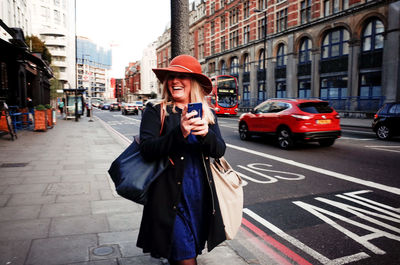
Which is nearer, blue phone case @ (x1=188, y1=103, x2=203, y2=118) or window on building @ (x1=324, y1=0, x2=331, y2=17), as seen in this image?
blue phone case @ (x1=188, y1=103, x2=203, y2=118)

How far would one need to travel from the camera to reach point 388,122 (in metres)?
11.7

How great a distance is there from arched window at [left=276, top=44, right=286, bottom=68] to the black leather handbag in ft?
110

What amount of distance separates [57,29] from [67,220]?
242 feet

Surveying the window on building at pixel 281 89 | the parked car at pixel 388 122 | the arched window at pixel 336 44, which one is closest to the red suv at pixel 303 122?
the parked car at pixel 388 122

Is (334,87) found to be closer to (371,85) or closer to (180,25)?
(371,85)

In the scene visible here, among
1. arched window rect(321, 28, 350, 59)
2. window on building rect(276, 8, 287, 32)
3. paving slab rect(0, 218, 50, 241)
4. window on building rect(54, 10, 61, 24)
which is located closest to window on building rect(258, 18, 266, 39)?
window on building rect(276, 8, 287, 32)

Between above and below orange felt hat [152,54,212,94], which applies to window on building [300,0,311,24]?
above

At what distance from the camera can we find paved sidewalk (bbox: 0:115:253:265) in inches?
109

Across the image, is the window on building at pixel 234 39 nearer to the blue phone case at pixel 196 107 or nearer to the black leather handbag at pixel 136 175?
the black leather handbag at pixel 136 175

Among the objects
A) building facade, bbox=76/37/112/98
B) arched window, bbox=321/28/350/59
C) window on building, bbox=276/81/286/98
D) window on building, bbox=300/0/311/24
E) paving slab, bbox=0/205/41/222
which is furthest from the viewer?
building facade, bbox=76/37/112/98

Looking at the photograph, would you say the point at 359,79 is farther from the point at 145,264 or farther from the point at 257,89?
the point at 145,264

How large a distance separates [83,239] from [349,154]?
25.3 ft

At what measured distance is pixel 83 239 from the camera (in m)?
3.11

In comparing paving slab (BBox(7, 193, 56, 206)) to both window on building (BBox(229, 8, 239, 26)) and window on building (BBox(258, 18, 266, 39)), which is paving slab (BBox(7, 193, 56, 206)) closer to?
window on building (BBox(258, 18, 266, 39))
